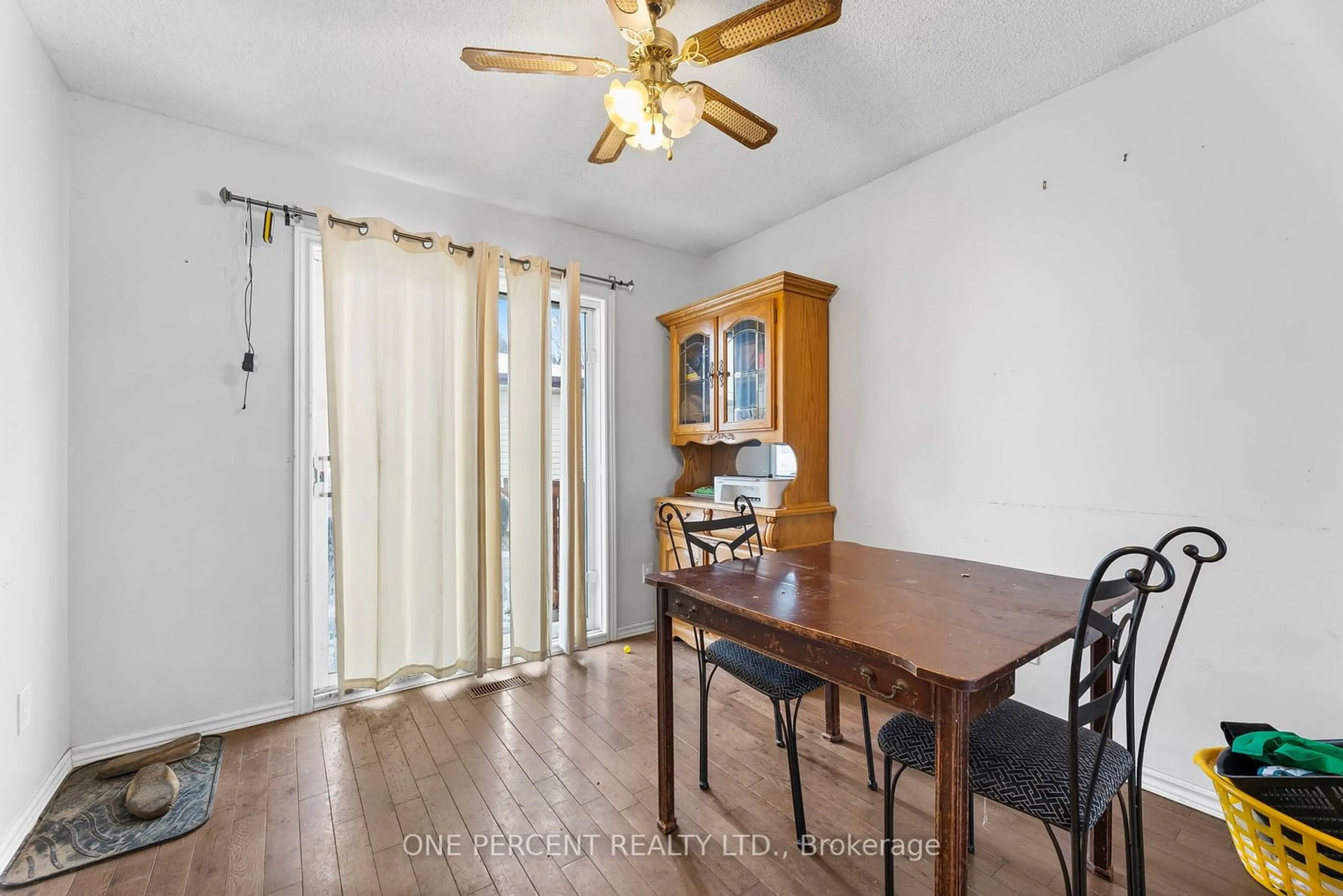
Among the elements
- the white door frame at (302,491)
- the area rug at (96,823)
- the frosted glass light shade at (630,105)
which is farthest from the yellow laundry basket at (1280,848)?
the white door frame at (302,491)

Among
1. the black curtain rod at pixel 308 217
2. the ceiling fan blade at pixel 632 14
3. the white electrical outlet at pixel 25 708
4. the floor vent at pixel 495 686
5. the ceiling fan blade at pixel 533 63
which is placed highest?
the ceiling fan blade at pixel 632 14

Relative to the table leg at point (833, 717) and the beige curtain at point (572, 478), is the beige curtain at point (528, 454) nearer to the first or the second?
the beige curtain at point (572, 478)

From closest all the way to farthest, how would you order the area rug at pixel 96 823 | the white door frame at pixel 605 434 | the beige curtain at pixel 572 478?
the area rug at pixel 96 823, the beige curtain at pixel 572 478, the white door frame at pixel 605 434

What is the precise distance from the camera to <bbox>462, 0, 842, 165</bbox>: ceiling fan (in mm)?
1394

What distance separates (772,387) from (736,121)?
1351 millimetres

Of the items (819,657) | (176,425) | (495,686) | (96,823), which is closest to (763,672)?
(819,657)

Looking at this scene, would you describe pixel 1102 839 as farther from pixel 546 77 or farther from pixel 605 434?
pixel 546 77

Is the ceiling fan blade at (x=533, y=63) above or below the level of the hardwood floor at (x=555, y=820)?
above

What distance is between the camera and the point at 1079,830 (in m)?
1.04

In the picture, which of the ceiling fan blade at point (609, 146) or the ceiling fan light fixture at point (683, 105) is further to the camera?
the ceiling fan blade at point (609, 146)

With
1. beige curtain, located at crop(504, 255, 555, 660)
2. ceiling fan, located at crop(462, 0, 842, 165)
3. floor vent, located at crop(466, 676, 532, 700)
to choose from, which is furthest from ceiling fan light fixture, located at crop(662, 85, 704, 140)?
floor vent, located at crop(466, 676, 532, 700)

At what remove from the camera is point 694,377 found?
11.3 ft

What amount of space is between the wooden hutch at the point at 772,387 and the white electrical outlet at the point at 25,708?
2280 millimetres

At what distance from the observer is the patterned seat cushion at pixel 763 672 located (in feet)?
5.62
